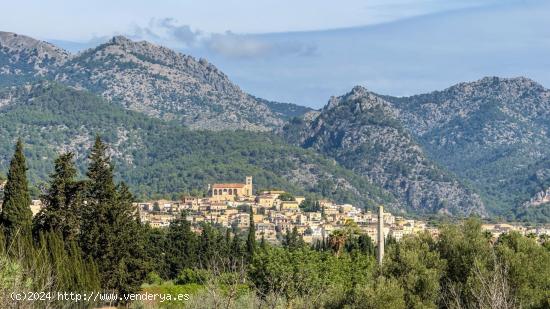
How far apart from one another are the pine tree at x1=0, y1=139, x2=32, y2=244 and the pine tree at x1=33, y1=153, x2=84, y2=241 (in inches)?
126

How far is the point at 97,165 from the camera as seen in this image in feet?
217

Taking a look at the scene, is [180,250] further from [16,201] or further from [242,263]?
[242,263]

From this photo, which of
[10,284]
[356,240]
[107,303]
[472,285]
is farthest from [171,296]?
[356,240]

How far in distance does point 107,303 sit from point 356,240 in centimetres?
6285

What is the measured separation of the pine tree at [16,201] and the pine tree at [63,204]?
3.21 metres

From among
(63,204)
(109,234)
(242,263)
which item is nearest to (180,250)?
(109,234)

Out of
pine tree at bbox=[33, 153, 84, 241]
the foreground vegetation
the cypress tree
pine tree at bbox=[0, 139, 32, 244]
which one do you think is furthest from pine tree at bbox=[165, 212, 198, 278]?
pine tree at bbox=[0, 139, 32, 244]

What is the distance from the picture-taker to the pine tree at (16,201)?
187 ft

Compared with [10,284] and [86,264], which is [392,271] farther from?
[10,284]

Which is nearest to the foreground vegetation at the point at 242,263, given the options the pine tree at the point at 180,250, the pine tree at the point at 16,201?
the pine tree at the point at 16,201

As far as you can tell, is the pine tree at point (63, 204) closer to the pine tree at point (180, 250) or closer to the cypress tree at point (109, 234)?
the cypress tree at point (109, 234)

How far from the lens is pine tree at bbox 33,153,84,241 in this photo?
61812 mm

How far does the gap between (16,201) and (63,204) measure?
18.1ft

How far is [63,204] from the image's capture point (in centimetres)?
6294
